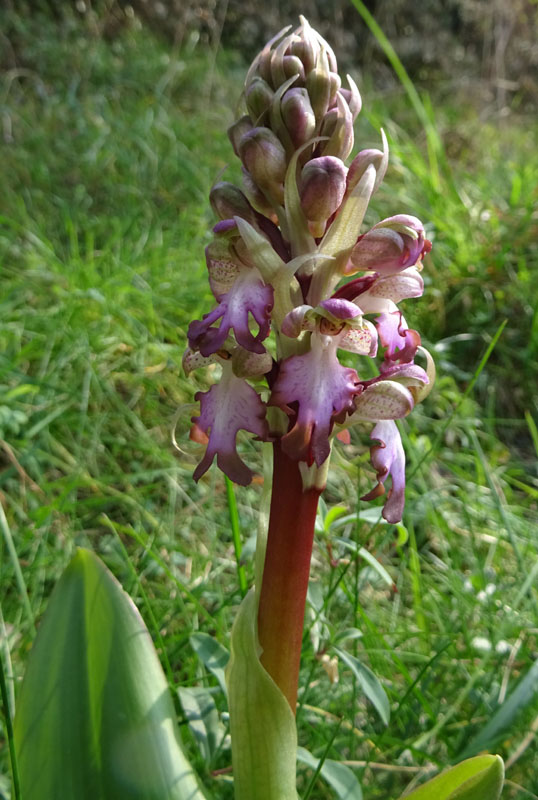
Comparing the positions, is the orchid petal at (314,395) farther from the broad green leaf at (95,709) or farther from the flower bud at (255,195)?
the broad green leaf at (95,709)

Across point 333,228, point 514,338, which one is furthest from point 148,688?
point 514,338

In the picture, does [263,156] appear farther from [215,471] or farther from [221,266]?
[215,471]

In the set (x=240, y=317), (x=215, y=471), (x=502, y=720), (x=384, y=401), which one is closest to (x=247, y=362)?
(x=240, y=317)

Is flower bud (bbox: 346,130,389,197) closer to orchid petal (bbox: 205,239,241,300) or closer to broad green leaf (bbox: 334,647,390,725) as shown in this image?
orchid petal (bbox: 205,239,241,300)

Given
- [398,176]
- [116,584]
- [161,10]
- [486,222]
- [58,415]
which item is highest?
[161,10]

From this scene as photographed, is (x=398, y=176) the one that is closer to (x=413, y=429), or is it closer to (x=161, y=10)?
(x=413, y=429)

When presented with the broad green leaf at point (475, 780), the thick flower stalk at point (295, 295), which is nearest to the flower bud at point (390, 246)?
the thick flower stalk at point (295, 295)
